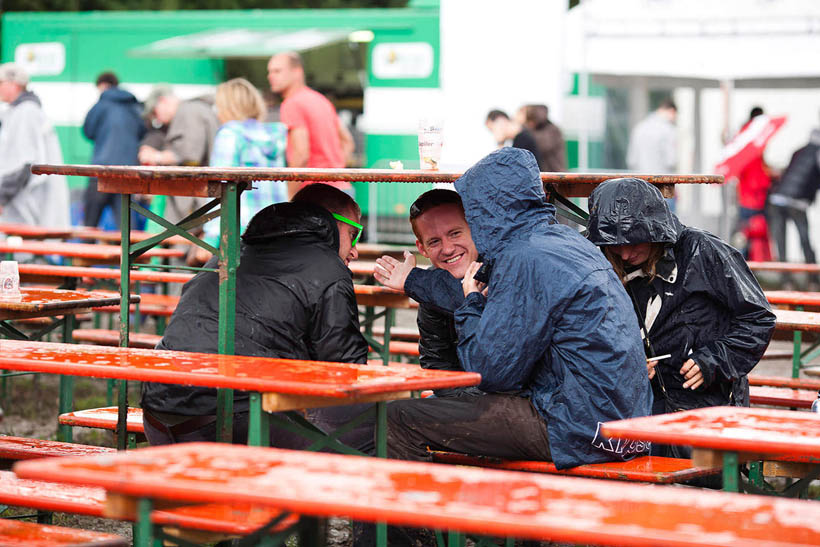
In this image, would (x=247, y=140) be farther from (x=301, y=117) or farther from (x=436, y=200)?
(x=436, y=200)

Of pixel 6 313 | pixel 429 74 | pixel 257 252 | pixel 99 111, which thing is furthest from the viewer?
pixel 429 74

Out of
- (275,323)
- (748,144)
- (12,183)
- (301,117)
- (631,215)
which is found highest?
(748,144)

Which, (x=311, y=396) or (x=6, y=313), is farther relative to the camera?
(x=6, y=313)

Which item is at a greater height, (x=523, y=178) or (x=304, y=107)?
(x=304, y=107)

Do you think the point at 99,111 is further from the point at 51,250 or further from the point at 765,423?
the point at 765,423

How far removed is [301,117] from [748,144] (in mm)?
6854

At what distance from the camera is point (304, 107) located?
9.03 meters

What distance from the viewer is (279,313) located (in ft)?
13.1

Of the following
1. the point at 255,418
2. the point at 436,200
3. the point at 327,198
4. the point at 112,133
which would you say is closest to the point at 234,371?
the point at 255,418

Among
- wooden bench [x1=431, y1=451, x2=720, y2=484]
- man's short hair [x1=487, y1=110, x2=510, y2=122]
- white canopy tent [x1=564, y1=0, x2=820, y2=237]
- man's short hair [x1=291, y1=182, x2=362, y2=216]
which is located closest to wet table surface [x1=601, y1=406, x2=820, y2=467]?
wooden bench [x1=431, y1=451, x2=720, y2=484]

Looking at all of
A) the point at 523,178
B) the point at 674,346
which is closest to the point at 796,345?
the point at 674,346

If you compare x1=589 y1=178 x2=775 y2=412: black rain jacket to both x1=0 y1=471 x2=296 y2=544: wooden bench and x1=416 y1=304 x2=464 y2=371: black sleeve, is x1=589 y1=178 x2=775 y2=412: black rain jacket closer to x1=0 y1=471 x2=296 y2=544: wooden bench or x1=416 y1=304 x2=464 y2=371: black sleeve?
x1=416 y1=304 x2=464 y2=371: black sleeve

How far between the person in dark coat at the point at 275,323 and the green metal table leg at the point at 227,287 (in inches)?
1.8

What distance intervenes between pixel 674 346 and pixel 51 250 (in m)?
4.36
